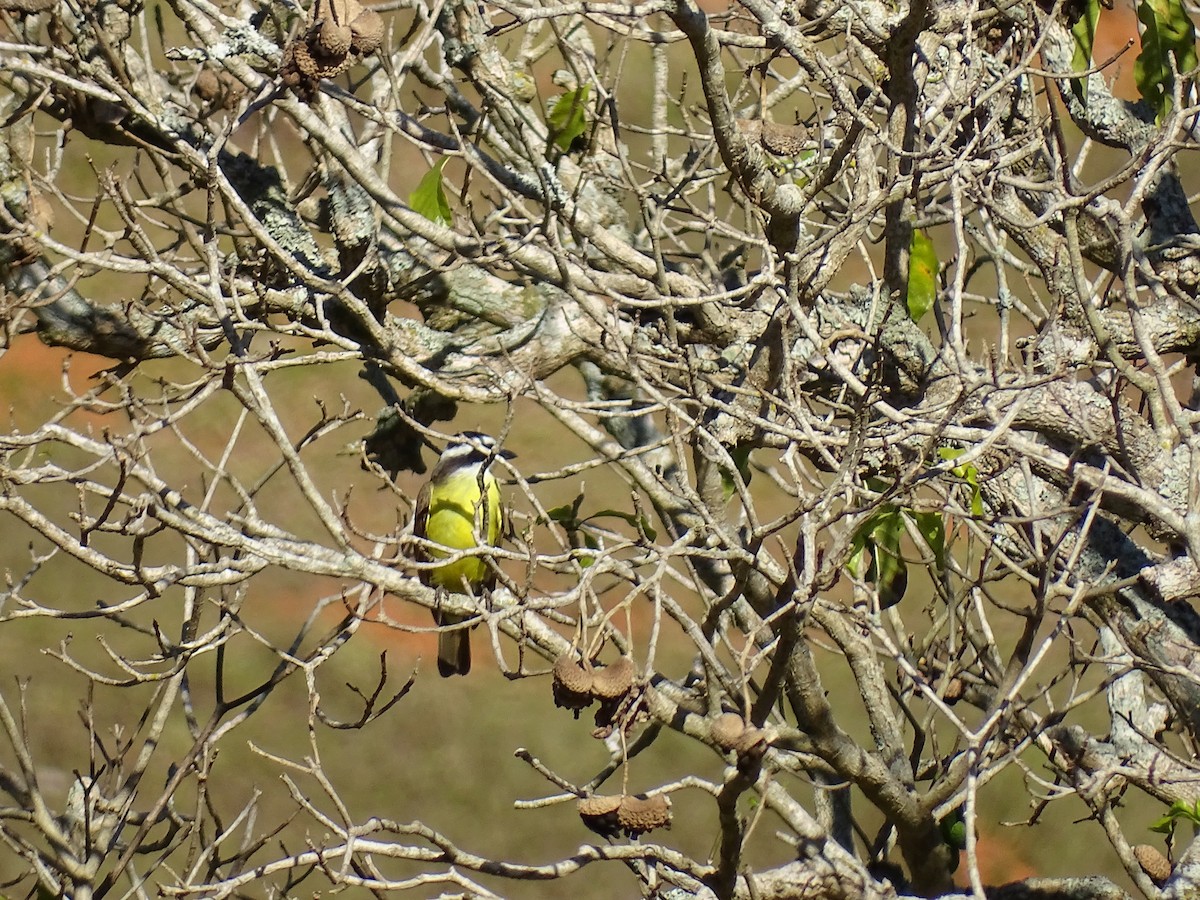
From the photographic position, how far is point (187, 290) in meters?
2.54

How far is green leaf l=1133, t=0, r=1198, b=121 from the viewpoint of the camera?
308 cm

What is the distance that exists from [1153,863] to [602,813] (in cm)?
153

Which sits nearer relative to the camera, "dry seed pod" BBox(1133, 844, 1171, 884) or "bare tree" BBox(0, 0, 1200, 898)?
"bare tree" BBox(0, 0, 1200, 898)

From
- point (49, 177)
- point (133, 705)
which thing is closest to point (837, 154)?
point (49, 177)

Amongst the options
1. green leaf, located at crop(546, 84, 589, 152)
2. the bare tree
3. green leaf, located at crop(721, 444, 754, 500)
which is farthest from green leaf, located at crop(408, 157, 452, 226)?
green leaf, located at crop(721, 444, 754, 500)

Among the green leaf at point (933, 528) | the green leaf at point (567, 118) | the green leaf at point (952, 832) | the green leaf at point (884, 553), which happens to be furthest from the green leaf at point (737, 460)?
the green leaf at point (952, 832)

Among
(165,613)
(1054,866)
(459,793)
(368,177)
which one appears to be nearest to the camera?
(368,177)

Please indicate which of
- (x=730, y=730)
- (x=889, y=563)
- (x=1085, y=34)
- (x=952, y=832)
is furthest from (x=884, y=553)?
(x=730, y=730)

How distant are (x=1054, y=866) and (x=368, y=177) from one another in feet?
22.7

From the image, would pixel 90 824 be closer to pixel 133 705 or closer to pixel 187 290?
pixel 187 290

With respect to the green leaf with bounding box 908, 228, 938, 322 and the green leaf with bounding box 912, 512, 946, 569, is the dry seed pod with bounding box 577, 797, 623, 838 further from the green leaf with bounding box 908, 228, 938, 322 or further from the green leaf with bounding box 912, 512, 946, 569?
the green leaf with bounding box 908, 228, 938, 322

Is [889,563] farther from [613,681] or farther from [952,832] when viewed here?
[613,681]

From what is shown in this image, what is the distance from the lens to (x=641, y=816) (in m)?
1.81

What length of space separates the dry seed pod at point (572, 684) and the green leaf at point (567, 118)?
1763 millimetres
